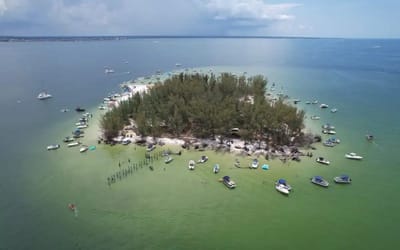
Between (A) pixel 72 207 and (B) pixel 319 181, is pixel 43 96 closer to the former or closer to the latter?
(A) pixel 72 207

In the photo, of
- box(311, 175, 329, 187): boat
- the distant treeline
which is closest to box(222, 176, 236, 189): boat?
box(311, 175, 329, 187): boat

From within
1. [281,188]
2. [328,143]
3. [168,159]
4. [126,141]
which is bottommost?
[168,159]

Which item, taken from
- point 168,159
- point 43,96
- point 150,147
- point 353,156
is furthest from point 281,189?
point 43,96

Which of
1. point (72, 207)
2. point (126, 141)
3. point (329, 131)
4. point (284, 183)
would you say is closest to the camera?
point (72, 207)

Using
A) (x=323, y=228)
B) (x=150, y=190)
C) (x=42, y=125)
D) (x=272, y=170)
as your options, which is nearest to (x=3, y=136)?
(x=42, y=125)

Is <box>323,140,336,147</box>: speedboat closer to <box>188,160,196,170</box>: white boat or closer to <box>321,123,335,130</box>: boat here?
<box>321,123,335,130</box>: boat

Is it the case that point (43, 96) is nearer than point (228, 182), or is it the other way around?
point (228, 182)

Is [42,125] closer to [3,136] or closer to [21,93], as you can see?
[3,136]
